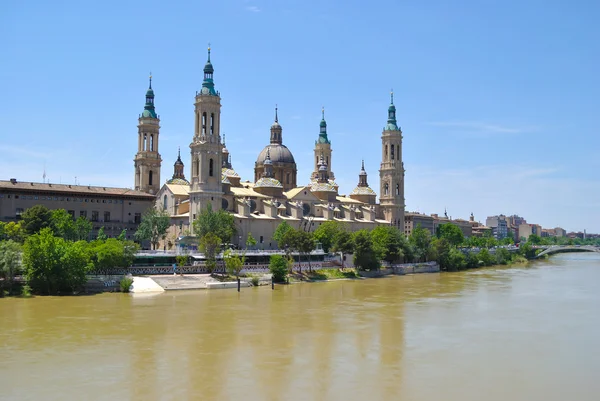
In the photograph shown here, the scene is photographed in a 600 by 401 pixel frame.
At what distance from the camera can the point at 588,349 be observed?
26.2 meters

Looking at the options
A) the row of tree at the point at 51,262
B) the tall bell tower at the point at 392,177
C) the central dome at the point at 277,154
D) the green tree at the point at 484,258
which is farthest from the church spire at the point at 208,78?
the green tree at the point at 484,258

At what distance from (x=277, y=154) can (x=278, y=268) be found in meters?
35.6

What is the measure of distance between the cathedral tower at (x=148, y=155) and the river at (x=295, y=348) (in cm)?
3641

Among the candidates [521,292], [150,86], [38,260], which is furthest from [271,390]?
→ [150,86]

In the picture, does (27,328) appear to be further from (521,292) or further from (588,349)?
(521,292)

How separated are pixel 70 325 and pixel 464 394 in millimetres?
19947

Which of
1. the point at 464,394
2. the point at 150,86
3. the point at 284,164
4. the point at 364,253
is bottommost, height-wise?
the point at 464,394

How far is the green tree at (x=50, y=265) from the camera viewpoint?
38719 mm

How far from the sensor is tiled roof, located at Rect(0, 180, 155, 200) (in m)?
61.0

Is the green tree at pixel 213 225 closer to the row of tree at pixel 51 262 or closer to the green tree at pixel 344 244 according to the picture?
the green tree at pixel 344 244

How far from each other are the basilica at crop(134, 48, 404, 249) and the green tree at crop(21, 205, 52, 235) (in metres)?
14.6

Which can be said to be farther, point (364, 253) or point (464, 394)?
point (364, 253)

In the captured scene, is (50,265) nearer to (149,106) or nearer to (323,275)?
(323,275)

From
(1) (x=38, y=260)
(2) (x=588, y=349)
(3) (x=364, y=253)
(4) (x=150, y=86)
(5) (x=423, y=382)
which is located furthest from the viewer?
(4) (x=150, y=86)
